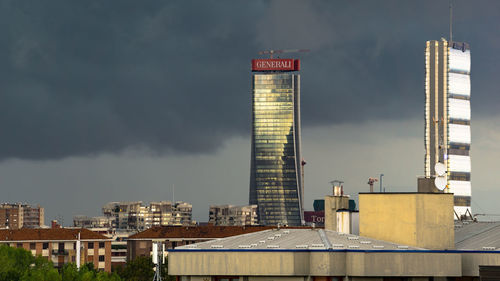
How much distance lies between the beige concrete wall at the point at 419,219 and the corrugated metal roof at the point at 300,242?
1293mm

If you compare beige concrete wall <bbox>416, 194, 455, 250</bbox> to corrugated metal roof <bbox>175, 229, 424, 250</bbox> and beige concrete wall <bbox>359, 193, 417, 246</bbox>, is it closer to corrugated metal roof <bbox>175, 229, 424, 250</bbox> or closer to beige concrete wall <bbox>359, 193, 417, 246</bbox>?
beige concrete wall <bbox>359, 193, 417, 246</bbox>

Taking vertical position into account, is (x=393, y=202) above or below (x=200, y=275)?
above

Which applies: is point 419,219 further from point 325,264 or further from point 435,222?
point 325,264

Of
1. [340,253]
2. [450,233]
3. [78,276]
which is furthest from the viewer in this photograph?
[78,276]

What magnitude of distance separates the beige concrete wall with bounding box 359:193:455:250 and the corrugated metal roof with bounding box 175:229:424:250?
4.24ft

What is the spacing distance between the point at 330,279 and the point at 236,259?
6.57 metres

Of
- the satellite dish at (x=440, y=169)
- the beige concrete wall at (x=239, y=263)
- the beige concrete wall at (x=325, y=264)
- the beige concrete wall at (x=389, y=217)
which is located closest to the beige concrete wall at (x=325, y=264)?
the beige concrete wall at (x=325, y=264)

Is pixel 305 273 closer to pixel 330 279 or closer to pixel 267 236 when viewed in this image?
pixel 330 279

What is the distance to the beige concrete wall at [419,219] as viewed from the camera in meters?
70.9

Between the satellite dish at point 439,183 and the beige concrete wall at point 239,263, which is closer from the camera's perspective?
the beige concrete wall at point 239,263

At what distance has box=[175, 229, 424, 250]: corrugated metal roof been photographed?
2697 inches

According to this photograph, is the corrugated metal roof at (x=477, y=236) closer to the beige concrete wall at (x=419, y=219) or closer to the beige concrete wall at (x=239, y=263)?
the beige concrete wall at (x=419, y=219)

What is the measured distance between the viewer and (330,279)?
220ft

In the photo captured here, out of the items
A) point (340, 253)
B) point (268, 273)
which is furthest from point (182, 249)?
point (340, 253)
